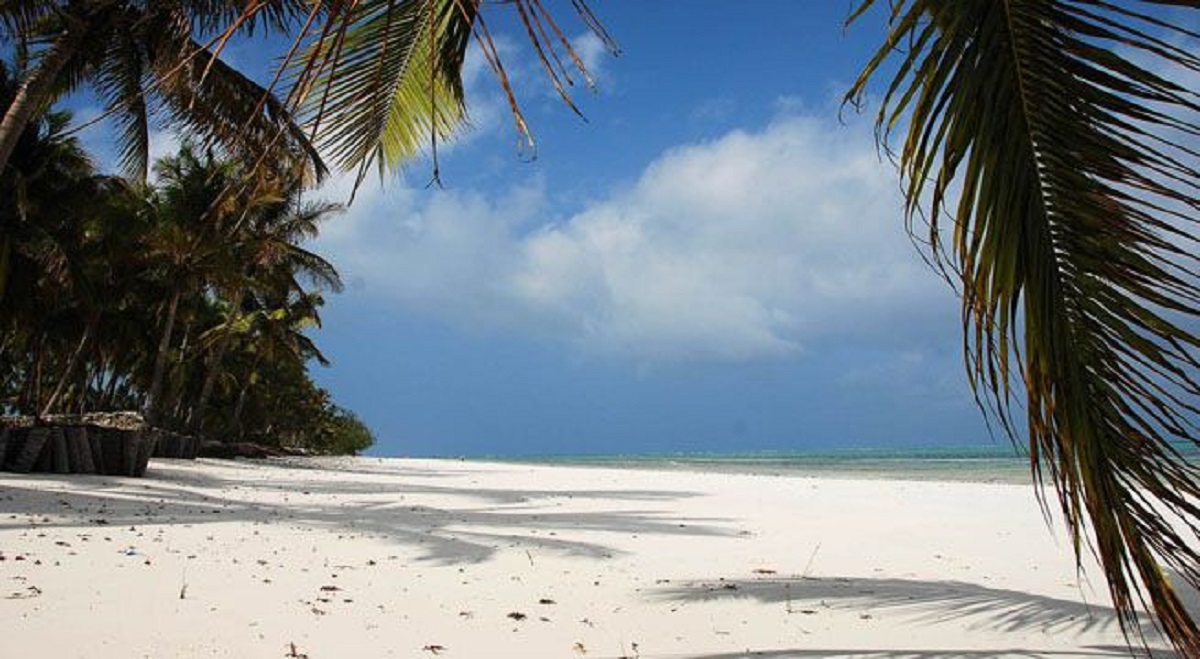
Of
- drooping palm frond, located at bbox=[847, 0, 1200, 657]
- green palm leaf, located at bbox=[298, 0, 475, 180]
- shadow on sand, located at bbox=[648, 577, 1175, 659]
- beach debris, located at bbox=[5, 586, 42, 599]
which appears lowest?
beach debris, located at bbox=[5, 586, 42, 599]

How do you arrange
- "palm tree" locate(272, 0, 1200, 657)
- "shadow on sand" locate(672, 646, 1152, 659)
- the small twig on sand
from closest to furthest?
"palm tree" locate(272, 0, 1200, 657), "shadow on sand" locate(672, 646, 1152, 659), the small twig on sand

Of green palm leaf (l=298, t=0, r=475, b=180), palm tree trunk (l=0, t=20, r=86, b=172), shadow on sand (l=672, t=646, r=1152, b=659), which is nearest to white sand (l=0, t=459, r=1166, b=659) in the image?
shadow on sand (l=672, t=646, r=1152, b=659)

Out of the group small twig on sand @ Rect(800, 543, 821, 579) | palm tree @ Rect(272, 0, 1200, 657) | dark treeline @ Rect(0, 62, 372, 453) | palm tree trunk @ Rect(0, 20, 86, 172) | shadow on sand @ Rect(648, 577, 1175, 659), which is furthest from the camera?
dark treeline @ Rect(0, 62, 372, 453)

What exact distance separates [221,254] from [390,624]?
57.6ft

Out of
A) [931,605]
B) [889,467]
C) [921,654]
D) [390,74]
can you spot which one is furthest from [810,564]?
[889,467]

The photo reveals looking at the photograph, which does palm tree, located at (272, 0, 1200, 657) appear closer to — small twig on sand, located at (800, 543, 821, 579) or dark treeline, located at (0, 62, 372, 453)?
small twig on sand, located at (800, 543, 821, 579)

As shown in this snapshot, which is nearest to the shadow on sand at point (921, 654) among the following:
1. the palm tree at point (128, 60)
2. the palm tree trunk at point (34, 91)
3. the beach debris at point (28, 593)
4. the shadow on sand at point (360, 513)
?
the shadow on sand at point (360, 513)

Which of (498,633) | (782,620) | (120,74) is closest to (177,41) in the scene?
(120,74)

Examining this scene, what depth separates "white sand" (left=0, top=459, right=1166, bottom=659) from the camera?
3607 millimetres

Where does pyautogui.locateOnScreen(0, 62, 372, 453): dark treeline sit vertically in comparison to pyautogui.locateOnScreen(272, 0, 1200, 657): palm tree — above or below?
above

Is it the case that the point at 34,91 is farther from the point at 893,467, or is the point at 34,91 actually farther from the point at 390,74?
the point at 893,467

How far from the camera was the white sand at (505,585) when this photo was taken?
361 cm

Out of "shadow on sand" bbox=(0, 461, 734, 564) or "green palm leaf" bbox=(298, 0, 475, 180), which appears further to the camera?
"shadow on sand" bbox=(0, 461, 734, 564)

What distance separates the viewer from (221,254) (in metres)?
19.0
